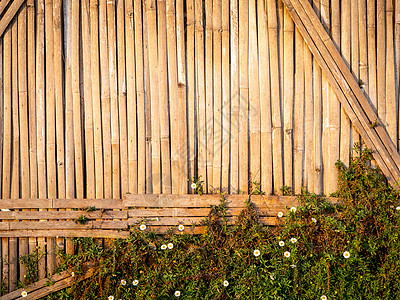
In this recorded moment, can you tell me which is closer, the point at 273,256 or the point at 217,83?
the point at 273,256

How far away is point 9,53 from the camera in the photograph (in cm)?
447

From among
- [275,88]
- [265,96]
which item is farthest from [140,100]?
[275,88]

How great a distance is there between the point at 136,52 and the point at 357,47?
278 centimetres

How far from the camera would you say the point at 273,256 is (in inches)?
163

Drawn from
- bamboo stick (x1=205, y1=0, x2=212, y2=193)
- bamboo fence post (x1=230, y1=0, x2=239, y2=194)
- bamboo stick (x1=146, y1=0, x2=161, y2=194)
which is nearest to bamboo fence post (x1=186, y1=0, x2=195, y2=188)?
bamboo stick (x1=205, y1=0, x2=212, y2=193)

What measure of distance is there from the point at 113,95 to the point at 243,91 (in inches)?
63.9

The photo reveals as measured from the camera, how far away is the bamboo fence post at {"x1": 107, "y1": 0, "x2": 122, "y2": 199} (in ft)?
14.6

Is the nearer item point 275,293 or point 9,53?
point 275,293

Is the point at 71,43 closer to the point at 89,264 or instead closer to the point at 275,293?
the point at 89,264

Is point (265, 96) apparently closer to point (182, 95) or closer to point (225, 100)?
point (225, 100)

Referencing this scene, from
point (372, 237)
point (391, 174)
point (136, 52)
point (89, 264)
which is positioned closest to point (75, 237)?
point (89, 264)

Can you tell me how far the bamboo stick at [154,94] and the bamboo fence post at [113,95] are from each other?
1.42 ft

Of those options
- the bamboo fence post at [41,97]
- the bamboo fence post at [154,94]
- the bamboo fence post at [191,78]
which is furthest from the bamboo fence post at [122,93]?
the bamboo fence post at [41,97]

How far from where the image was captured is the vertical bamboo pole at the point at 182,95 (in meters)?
4.45
